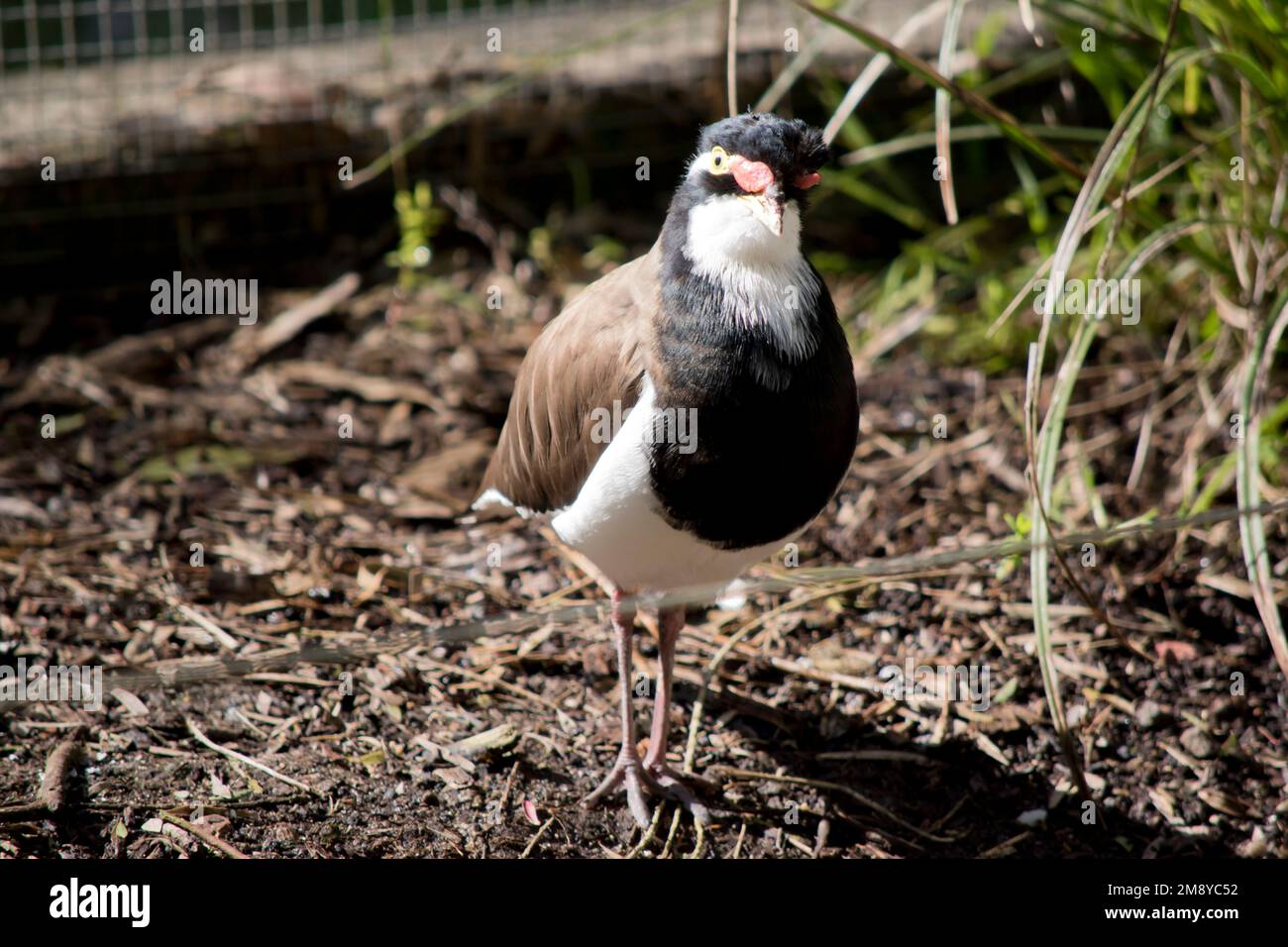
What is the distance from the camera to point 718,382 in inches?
114

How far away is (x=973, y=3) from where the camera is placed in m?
6.16

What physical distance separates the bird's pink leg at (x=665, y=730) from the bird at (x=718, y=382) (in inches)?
12.9

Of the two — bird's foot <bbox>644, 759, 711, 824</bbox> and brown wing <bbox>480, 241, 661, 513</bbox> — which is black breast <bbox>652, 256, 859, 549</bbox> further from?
bird's foot <bbox>644, 759, 711, 824</bbox>

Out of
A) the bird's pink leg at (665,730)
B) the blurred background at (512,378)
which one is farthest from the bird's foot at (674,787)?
the blurred background at (512,378)

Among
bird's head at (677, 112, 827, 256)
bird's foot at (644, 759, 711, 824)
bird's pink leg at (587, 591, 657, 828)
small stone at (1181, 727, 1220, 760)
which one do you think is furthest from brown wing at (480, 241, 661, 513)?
small stone at (1181, 727, 1220, 760)

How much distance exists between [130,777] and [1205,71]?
354 centimetres

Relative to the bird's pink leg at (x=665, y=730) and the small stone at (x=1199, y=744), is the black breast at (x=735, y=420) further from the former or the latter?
the small stone at (x=1199, y=744)

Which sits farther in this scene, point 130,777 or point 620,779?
point 620,779

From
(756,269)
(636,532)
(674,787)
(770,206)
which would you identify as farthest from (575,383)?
(674,787)

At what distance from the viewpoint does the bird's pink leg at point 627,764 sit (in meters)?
3.32
